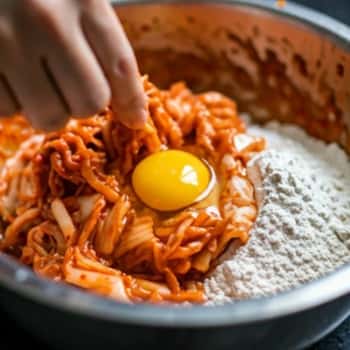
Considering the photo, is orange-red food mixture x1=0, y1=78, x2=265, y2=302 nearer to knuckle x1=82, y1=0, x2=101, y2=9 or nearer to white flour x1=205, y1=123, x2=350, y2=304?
white flour x1=205, y1=123, x2=350, y2=304

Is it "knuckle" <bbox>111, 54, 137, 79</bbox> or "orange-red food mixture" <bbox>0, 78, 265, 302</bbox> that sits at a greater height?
"knuckle" <bbox>111, 54, 137, 79</bbox>

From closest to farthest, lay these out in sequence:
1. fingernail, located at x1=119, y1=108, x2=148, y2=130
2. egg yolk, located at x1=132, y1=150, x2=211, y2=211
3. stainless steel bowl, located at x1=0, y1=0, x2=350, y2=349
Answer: stainless steel bowl, located at x1=0, y1=0, x2=350, y2=349
fingernail, located at x1=119, y1=108, x2=148, y2=130
egg yolk, located at x1=132, y1=150, x2=211, y2=211

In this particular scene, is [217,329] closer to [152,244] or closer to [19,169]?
[152,244]

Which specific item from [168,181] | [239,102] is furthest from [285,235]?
[239,102]

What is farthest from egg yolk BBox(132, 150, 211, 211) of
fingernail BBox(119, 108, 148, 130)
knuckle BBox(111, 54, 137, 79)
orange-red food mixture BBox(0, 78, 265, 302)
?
knuckle BBox(111, 54, 137, 79)

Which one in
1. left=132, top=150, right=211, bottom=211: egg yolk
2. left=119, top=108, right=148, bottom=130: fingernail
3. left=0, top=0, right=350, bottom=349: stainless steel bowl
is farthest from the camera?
left=132, top=150, right=211, bottom=211: egg yolk

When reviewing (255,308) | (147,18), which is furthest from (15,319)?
(147,18)

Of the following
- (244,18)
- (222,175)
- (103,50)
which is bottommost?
(222,175)
